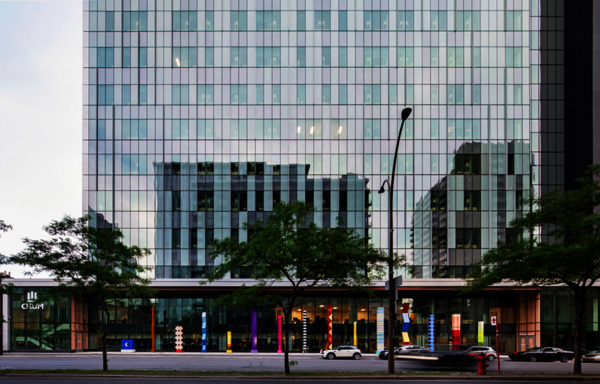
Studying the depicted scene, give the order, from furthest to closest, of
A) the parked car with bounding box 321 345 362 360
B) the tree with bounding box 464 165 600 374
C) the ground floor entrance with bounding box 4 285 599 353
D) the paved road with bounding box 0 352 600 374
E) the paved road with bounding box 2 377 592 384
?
the ground floor entrance with bounding box 4 285 599 353 < the parked car with bounding box 321 345 362 360 < the paved road with bounding box 0 352 600 374 < the tree with bounding box 464 165 600 374 < the paved road with bounding box 2 377 592 384

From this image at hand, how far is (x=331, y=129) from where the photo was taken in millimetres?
59969

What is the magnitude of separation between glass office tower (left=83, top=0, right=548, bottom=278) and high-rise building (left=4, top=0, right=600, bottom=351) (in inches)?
7.3

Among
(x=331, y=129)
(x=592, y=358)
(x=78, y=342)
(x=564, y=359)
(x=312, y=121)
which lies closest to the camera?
(x=564, y=359)

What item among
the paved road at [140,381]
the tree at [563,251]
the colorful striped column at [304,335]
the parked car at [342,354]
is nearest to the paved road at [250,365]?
the parked car at [342,354]

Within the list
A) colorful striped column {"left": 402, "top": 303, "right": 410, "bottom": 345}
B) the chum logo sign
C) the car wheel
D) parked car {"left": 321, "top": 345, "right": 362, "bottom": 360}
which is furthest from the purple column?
the car wheel

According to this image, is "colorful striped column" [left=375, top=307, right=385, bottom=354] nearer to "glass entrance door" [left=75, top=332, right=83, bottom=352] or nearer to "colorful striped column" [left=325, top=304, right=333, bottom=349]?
"colorful striped column" [left=325, top=304, right=333, bottom=349]

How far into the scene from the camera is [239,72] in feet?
201

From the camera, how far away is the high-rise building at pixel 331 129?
188ft

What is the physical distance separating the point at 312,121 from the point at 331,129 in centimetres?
269

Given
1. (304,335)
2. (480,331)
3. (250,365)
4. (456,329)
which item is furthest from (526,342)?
(250,365)

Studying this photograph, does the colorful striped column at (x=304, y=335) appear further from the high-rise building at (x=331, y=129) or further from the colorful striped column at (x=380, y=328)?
the colorful striped column at (x=380, y=328)

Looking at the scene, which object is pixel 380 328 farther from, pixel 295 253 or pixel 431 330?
pixel 295 253

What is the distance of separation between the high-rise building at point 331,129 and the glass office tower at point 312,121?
184 millimetres

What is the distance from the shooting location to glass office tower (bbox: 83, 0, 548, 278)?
190ft
